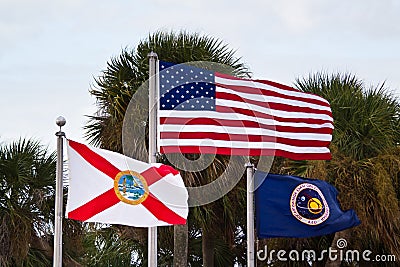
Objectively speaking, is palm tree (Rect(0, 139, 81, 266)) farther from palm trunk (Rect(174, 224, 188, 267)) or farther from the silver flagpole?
the silver flagpole

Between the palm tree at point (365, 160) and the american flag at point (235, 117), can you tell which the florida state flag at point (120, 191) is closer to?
the american flag at point (235, 117)

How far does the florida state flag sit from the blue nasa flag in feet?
5.61

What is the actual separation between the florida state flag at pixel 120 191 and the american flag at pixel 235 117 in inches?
31.4

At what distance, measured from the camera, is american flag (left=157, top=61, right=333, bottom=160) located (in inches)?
462

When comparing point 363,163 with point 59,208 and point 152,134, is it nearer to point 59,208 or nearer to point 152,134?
point 152,134

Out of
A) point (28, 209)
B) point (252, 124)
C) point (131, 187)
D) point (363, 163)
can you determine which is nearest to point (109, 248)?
point (28, 209)

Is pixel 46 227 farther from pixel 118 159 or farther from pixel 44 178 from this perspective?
pixel 118 159

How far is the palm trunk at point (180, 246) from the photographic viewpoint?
15.8m

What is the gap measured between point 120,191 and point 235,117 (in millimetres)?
2591

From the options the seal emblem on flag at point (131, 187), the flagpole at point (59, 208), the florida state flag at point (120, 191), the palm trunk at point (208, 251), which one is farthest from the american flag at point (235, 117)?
the palm trunk at point (208, 251)

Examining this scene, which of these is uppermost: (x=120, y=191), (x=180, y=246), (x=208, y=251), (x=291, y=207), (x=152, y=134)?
(x=152, y=134)

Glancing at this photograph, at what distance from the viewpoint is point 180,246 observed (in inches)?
626

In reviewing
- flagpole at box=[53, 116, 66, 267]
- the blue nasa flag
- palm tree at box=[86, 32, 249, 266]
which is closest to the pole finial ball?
flagpole at box=[53, 116, 66, 267]

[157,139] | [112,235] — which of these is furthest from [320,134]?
[112,235]
